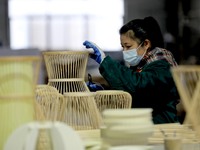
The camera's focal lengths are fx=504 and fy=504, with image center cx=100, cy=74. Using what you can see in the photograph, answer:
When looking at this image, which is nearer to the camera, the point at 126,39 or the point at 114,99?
the point at 114,99

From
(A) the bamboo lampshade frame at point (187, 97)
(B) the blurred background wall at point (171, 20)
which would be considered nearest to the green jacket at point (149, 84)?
(A) the bamboo lampshade frame at point (187, 97)

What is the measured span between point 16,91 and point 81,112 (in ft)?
2.76

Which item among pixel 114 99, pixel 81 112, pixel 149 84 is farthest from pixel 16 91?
pixel 149 84

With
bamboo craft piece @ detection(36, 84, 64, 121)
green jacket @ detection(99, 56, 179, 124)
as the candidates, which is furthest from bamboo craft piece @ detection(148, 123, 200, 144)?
green jacket @ detection(99, 56, 179, 124)

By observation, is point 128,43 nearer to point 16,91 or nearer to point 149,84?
point 149,84

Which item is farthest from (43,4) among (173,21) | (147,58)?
(147,58)

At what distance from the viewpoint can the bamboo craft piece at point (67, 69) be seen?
262 cm

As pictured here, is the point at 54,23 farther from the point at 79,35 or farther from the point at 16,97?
the point at 16,97

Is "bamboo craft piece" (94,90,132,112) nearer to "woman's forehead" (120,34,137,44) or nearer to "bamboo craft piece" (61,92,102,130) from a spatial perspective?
"bamboo craft piece" (61,92,102,130)

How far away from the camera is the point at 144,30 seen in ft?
10.3

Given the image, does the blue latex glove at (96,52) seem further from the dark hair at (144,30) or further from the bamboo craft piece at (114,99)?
the dark hair at (144,30)

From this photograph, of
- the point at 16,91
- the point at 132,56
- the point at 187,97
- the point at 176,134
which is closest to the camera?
the point at 16,91

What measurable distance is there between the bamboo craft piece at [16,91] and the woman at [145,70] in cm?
113

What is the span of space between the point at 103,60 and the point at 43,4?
332 inches
